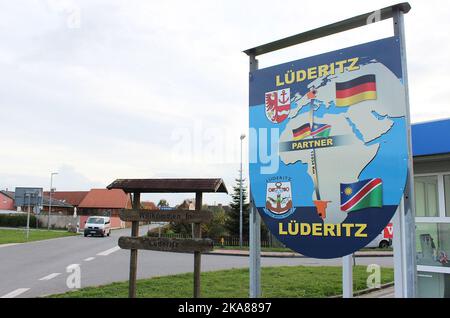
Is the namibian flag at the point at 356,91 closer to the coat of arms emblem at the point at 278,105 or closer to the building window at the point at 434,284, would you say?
the coat of arms emblem at the point at 278,105

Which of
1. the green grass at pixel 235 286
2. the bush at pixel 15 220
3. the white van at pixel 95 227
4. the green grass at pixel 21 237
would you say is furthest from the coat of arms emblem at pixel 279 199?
the bush at pixel 15 220

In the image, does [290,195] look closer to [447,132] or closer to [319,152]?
[319,152]

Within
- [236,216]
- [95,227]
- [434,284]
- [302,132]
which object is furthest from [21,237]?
[302,132]

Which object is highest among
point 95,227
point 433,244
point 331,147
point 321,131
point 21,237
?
point 321,131

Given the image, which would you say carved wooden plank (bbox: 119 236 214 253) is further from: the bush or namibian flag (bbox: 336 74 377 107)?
the bush

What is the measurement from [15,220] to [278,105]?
5193 centimetres

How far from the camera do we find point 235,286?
9711 mm

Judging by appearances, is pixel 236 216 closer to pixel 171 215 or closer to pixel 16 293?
pixel 16 293

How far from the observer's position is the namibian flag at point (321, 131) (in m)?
3.53

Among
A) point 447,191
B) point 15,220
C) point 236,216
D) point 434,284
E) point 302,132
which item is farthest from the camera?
point 15,220

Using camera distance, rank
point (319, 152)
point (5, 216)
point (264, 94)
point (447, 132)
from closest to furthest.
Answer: point (319, 152) < point (264, 94) < point (447, 132) < point (5, 216)

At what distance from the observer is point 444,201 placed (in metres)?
5.84
